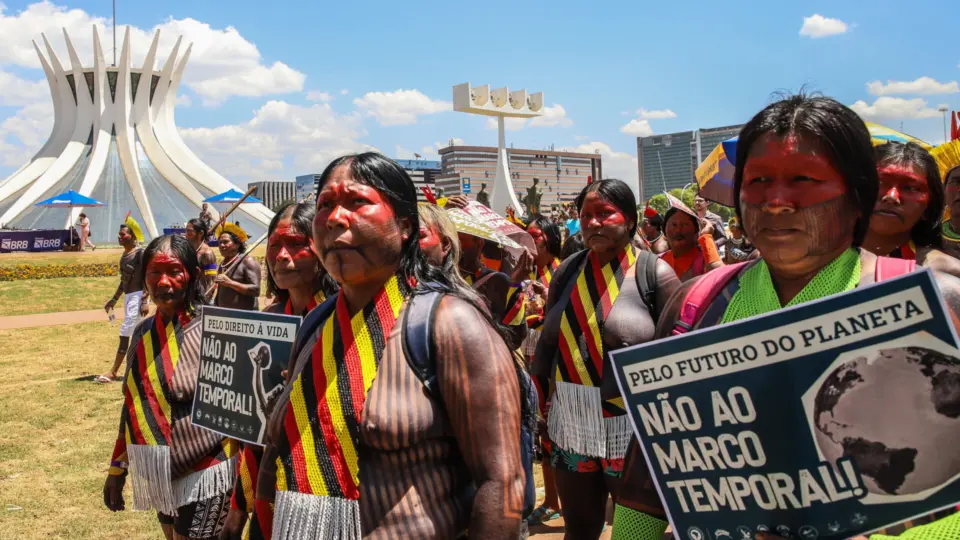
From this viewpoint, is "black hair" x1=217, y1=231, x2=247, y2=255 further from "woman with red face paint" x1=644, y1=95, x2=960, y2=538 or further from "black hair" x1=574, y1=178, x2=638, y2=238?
"woman with red face paint" x1=644, y1=95, x2=960, y2=538

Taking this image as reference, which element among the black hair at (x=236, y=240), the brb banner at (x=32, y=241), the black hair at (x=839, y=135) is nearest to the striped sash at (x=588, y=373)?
the black hair at (x=839, y=135)

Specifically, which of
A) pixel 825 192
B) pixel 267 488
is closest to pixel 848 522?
pixel 825 192

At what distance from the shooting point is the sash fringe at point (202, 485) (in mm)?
3338

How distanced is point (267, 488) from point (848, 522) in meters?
1.51

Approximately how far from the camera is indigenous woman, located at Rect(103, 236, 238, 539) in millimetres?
3352

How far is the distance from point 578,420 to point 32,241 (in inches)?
1279

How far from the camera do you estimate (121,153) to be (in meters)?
52.7

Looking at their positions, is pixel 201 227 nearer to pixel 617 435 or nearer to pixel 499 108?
pixel 617 435

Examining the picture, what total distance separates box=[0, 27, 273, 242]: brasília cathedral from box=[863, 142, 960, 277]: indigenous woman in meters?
48.5

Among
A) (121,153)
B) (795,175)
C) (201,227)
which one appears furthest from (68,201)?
(795,175)

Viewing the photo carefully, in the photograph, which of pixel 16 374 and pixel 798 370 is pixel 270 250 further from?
pixel 16 374

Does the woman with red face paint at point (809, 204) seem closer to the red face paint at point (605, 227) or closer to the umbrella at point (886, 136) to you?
the umbrella at point (886, 136)

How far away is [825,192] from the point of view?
64.2 inches

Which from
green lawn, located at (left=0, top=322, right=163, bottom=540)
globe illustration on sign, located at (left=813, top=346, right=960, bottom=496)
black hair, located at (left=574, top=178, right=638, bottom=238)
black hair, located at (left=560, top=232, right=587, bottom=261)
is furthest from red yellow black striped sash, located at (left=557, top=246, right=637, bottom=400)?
black hair, located at (left=560, top=232, right=587, bottom=261)
